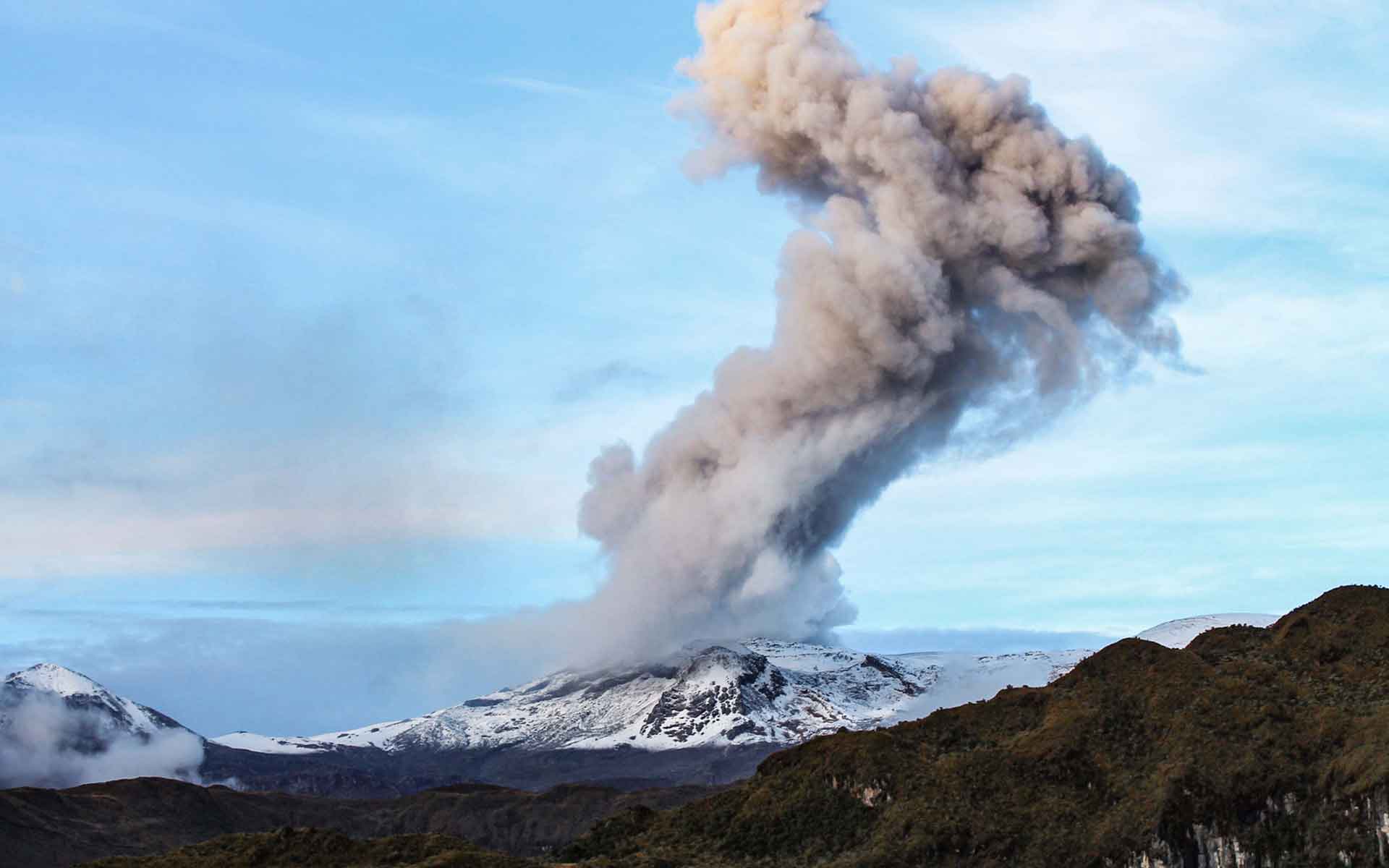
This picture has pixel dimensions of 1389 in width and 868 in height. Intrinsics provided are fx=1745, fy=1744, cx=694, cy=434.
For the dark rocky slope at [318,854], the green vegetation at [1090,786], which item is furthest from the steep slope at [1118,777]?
the dark rocky slope at [318,854]

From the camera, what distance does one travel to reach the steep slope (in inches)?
4710

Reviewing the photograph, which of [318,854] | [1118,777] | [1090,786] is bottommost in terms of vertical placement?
[318,854]

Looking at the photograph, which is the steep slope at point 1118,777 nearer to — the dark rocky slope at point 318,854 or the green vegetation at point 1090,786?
the green vegetation at point 1090,786

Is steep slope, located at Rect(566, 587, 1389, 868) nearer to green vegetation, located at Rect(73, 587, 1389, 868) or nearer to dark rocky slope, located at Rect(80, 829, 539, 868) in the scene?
green vegetation, located at Rect(73, 587, 1389, 868)

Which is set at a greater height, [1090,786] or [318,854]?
[1090,786]

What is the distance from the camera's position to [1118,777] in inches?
5032

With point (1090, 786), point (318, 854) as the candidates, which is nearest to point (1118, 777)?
point (1090, 786)

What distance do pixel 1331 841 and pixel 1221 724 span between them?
1522 cm

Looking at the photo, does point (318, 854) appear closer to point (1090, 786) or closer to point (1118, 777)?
point (1090, 786)

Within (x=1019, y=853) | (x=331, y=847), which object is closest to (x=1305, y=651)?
(x=1019, y=853)

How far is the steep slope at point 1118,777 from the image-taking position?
120 m

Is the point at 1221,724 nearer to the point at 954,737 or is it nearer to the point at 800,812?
the point at 954,737

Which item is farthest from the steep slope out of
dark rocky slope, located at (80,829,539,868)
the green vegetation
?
dark rocky slope, located at (80,829,539,868)

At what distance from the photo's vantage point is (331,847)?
12912 cm
